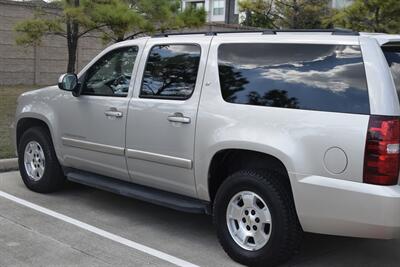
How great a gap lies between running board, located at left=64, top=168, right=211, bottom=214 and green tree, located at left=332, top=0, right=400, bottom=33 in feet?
38.8

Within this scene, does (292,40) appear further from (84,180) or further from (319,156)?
(84,180)

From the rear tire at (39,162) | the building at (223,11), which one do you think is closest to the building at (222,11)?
the building at (223,11)

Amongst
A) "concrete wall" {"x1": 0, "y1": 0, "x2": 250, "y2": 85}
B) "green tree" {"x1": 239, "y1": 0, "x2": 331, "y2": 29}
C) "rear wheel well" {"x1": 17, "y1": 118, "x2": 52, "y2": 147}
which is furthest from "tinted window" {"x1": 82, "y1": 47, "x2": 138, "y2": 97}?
"green tree" {"x1": 239, "y1": 0, "x2": 331, "y2": 29}

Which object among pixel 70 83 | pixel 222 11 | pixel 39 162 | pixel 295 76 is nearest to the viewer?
pixel 295 76

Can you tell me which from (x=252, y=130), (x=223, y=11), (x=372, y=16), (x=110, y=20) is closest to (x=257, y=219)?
(x=252, y=130)

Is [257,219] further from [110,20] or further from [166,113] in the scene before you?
[110,20]

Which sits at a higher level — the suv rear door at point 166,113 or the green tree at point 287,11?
the green tree at point 287,11

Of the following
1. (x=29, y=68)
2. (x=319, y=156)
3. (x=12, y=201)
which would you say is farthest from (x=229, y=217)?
(x=29, y=68)

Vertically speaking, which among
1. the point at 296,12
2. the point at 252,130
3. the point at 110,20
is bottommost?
the point at 252,130

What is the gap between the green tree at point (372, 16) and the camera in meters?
15.8

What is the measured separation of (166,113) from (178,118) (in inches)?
6.8

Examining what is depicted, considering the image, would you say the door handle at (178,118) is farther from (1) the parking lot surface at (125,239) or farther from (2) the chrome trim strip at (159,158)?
(1) the parking lot surface at (125,239)

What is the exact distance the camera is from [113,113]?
18.8 ft

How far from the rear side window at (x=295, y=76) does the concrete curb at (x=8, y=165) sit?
13.8 ft
